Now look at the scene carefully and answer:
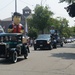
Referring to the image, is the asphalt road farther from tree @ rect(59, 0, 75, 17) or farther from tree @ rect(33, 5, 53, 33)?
tree @ rect(33, 5, 53, 33)

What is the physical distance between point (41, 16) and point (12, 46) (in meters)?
42.4

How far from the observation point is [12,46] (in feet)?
62.2

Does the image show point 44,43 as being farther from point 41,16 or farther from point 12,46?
point 41,16

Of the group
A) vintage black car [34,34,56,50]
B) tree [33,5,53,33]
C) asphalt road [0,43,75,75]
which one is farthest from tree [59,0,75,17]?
asphalt road [0,43,75,75]

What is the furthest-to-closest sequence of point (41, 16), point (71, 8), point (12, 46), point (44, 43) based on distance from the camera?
1. point (41, 16)
2. point (71, 8)
3. point (44, 43)
4. point (12, 46)

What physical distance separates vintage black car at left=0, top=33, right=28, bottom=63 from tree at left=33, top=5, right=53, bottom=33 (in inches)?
1589

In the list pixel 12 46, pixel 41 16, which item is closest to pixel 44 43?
pixel 12 46

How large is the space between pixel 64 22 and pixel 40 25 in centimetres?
6387

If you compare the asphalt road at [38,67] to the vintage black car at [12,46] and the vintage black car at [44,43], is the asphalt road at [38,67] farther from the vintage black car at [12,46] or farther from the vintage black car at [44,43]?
the vintage black car at [44,43]

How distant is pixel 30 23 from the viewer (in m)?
64.2

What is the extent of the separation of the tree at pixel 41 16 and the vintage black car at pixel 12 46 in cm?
4037

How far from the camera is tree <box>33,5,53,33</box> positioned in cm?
6112

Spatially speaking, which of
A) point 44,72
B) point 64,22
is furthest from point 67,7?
point 64,22

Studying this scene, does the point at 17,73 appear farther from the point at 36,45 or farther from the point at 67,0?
the point at 67,0
